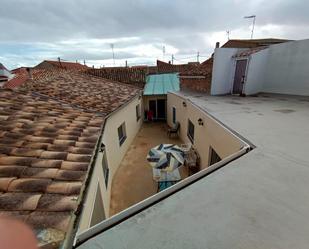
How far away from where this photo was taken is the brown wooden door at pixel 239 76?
453 inches

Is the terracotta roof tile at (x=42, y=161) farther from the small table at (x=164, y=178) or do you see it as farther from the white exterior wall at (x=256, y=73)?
the white exterior wall at (x=256, y=73)

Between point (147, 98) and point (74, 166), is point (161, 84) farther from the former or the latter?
point (74, 166)

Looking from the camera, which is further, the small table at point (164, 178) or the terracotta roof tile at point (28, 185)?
the small table at point (164, 178)

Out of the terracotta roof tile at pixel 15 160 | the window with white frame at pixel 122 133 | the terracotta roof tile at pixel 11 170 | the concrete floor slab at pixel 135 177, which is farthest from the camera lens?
the window with white frame at pixel 122 133

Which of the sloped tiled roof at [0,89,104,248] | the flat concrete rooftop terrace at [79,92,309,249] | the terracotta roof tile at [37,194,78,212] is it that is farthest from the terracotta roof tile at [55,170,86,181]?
the flat concrete rooftop terrace at [79,92,309,249]

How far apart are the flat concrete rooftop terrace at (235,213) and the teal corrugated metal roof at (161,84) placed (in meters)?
15.5

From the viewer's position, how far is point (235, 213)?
7.40 feet

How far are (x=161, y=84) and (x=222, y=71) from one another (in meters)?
8.97

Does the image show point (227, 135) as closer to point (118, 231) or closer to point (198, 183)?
point (198, 183)

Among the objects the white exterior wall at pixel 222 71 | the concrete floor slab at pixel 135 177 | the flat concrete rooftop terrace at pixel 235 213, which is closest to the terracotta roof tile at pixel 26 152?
the flat concrete rooftop terrace at pixel 235 213

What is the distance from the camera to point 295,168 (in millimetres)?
3223

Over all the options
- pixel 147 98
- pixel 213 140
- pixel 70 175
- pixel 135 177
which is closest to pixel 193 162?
pixel 213 140

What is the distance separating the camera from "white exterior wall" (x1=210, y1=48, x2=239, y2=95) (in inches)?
465

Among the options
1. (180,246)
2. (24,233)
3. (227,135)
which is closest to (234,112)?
(227,135)
